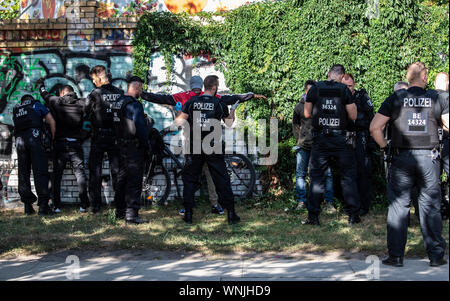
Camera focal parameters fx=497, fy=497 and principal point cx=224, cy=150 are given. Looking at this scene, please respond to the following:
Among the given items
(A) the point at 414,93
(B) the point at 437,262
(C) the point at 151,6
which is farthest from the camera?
(C) the point at 151,6

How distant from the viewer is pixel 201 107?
714cm

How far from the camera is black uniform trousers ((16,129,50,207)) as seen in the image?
8.30 meters

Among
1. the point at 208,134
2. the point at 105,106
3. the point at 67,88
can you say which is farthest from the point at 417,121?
the point at 67,88

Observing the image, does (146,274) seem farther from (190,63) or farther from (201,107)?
(190,63)

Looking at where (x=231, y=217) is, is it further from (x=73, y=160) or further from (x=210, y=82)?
(x=73, y=160)

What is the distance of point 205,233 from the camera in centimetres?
678

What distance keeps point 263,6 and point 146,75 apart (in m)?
2.45

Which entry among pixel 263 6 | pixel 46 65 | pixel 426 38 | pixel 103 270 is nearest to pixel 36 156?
pixel 46 65

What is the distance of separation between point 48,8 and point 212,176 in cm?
867

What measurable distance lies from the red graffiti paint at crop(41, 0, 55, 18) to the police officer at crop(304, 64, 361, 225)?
879 cm

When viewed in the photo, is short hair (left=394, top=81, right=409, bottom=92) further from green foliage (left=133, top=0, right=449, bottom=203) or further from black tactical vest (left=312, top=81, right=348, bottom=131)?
black tactical vest (left=312, top=81, right=348, bottom=131)

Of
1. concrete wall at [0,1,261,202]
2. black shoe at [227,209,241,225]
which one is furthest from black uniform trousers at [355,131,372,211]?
concrete wall at [0,1,261,202]

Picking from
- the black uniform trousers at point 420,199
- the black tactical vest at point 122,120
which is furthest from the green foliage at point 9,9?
the black uniform trousers at point 420,199

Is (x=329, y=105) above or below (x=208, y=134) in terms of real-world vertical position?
above
